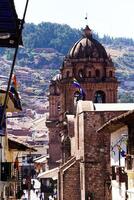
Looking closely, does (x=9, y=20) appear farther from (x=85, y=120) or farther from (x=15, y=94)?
(x=85, y=120)

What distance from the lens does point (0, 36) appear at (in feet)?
31.7

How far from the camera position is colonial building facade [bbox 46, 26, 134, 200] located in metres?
39.3

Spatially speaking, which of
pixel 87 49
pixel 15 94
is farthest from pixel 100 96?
pixel 15 94

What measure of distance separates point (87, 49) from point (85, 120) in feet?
58.0

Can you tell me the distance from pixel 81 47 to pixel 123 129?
33.5m

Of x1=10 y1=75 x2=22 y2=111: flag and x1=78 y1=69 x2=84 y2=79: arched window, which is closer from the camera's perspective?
x1=10 y1=75 x2=22 y2=111: flag

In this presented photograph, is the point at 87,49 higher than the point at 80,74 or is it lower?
higher

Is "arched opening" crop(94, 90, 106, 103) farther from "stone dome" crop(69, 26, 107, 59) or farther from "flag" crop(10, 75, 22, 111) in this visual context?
"flag" crop(10, 75, 22, 111)

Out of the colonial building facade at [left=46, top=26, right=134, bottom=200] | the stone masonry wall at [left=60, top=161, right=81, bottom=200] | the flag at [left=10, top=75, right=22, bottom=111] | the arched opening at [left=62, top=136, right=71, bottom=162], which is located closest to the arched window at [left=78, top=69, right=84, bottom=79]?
the colonial building facade at [left=46, top=26, right=134, bottom=200]

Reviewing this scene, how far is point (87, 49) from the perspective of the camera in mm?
56406

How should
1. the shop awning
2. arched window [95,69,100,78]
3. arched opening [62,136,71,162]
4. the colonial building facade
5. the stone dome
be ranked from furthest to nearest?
arched window [95,69,100,78], the stone dome, arched opening [62,136,71,162], the colonial building facade, the shop awning

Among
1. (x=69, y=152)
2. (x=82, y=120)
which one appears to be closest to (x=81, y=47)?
(x=69, y=152)

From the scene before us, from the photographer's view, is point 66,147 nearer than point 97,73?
Yes

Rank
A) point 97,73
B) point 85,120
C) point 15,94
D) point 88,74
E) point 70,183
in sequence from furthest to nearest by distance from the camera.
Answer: point 97,73 → point 88,74 → point 70,183 → point 85,120 → point 15,94
